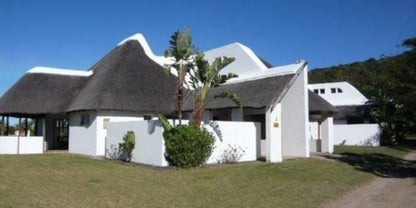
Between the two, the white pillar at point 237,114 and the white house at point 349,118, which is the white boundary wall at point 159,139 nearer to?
the white pillar at point 237,114

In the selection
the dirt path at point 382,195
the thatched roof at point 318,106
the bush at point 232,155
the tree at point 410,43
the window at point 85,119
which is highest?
the tree at point 410,43

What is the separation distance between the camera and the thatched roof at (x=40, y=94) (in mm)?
24000

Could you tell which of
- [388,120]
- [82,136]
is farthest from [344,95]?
[82,136]

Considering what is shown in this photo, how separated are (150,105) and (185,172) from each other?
9.41 m

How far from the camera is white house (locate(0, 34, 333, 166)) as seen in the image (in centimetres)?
1830

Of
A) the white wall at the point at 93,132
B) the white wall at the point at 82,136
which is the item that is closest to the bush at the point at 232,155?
the white wall at the point at 93,132

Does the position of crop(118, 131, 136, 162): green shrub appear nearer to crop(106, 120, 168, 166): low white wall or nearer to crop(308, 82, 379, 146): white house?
crop(106, 120, 168, 166): low white wall

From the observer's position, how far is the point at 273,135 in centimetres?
1830

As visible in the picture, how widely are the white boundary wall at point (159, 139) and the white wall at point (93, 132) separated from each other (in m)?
1.86

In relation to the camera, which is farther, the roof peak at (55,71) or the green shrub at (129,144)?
the roof peak at (55,71)

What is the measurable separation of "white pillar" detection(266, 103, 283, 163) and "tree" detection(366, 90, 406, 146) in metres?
18.2

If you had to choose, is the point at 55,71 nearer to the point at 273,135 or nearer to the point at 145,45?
the point at 145,45

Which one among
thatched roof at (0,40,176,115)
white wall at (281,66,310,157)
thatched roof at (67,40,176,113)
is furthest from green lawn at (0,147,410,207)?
thatched roof at (0,40,176,115)

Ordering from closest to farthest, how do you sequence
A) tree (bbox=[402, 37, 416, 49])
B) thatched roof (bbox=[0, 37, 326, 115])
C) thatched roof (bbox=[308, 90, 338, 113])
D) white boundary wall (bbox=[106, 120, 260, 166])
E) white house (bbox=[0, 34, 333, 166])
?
tree (bbox=[402, 37, 416, 49]) < white boundary wall (bbox=[106, 120, 260, 166]) < white house (bbox=[0, 34, 333, 166]) < thatched roof (bbox=[0, 37, 326, 115]) < thatched roof (bbox=[308, 90, 338, 113])
